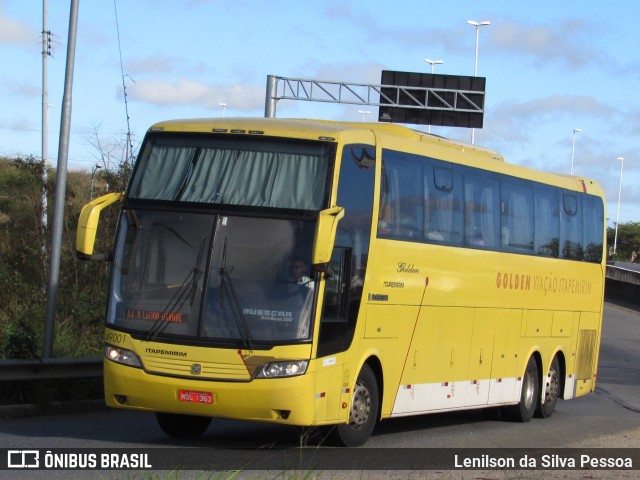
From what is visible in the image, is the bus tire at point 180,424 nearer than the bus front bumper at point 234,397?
No

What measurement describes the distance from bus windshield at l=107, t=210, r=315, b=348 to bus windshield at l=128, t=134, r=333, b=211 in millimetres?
272

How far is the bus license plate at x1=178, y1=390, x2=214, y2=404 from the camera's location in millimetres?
11852

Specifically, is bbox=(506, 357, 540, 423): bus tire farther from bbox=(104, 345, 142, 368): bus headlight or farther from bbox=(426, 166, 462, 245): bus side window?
bbox=(104, 345, 142, 368): bus headlight

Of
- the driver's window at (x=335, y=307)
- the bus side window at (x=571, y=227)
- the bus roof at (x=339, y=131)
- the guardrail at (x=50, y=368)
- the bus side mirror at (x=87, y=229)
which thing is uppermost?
the bus roof at (x=339, y=131)

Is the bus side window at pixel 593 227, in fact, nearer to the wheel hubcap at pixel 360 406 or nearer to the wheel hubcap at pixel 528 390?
the wheel hubcap at pixel 528 390

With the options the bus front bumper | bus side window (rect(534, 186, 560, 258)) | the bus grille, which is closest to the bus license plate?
the bus front bumper

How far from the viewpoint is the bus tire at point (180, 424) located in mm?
13430

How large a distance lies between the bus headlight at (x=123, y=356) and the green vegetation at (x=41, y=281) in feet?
14.3

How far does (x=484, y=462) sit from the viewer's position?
494 inches

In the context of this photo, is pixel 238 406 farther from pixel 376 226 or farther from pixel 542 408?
pixel 542 408

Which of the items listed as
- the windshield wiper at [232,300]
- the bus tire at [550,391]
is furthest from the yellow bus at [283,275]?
the bus tire at [550,391]

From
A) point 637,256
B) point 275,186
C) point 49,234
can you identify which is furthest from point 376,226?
point 637,256

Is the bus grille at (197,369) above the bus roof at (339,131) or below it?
below

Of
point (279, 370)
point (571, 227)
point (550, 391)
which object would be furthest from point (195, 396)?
point (571, 227)
